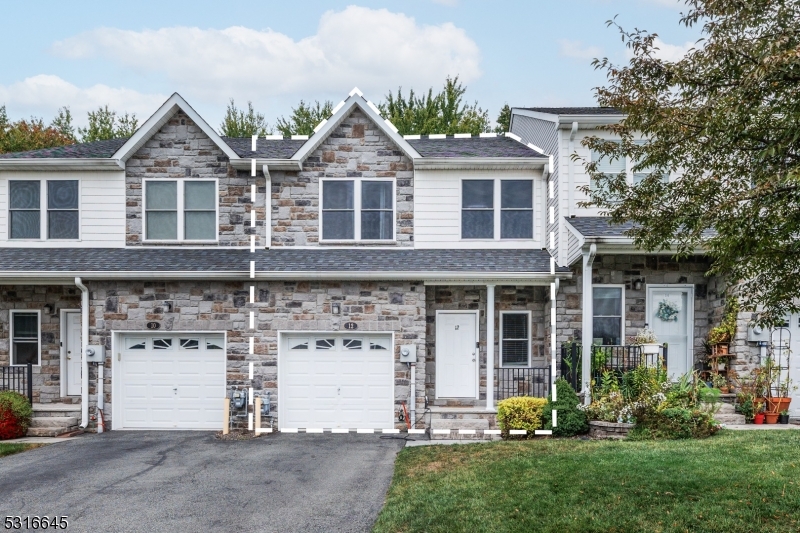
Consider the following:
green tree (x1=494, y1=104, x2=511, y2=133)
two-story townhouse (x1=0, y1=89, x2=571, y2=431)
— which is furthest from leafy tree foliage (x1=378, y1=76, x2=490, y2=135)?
two-story townhouse (x1=0, y1=89, x2=571, y2=431)

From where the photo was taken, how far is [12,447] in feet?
40.9

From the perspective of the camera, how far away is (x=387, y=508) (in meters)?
8.16

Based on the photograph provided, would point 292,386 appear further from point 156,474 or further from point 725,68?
point 725,68

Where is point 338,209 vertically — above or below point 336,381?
above

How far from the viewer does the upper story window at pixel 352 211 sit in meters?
15.3

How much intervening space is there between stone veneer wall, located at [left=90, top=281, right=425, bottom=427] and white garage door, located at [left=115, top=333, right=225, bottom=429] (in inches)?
13.6

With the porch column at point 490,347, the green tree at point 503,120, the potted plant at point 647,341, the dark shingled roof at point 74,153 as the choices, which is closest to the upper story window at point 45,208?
the dark shingled roof at point 74,153

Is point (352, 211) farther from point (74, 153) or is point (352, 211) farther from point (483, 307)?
point (74, 153)

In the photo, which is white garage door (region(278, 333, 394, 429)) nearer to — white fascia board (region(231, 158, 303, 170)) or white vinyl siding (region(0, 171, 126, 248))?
white fascia board (region(231, 158, 303, 170))

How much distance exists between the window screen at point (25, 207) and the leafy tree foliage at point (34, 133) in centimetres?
1507

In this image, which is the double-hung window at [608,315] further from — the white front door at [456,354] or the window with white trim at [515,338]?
the white front door at [456,354]

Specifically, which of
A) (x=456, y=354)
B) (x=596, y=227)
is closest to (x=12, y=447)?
(x=456, y=354)

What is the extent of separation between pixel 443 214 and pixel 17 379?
9.63m

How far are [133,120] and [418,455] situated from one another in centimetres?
2518
